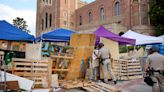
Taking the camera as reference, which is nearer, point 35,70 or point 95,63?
point 35,70

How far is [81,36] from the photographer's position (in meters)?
11.6

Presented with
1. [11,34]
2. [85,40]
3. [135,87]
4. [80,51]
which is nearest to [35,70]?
[80,51]

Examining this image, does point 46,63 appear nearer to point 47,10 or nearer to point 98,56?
point 98,56

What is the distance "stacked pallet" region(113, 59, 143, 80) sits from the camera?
11953 mm

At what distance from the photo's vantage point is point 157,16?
33.9m

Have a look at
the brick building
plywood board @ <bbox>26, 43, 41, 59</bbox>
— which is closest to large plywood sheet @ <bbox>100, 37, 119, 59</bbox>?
plywood board @ <bbox>26, 43, 41, 59</bbox>

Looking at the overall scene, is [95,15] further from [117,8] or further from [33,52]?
[33,52]

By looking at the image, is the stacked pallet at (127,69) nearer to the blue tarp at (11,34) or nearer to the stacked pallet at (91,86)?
the stacked pallet at (91,86)

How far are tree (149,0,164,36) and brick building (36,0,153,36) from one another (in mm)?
1607

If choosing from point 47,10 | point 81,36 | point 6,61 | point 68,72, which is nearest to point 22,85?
point 6,61

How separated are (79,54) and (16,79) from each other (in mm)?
3510

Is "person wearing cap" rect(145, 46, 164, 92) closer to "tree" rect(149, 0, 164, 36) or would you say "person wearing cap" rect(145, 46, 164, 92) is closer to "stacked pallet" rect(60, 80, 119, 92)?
"stacked pallet" rect(60, 80, 119, 92)

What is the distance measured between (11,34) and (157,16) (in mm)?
25914

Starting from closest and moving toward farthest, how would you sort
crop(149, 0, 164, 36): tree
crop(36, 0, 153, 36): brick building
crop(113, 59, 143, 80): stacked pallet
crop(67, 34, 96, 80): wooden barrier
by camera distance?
crop(67, 34, 96, 80): wooden barrier
crop(113, 59, 143, 80): stacked pallet
crop(149, 0, 164, 36): tree
crop(36, 0, 153, 36): brick building
